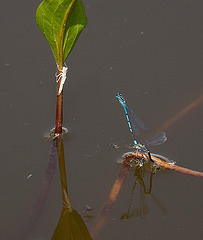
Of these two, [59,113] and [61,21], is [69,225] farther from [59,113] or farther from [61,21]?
[61,21]

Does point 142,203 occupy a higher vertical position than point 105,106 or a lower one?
lower

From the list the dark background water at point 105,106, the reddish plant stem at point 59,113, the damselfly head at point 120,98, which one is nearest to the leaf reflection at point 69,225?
the dark background water at point 105,106

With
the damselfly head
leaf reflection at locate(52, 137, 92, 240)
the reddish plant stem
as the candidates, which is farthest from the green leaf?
leaf reflection at locate(52, 137, 92, 240)

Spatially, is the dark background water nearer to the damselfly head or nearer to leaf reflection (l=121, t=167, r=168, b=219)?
leaf reflection (l=121, t=167, r=168, b=219)

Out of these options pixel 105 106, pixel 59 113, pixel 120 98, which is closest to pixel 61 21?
pixel 59 113

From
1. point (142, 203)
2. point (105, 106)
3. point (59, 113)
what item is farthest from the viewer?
point (105, 106)

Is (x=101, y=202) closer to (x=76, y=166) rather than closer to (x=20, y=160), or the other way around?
(x=76, y=166)
